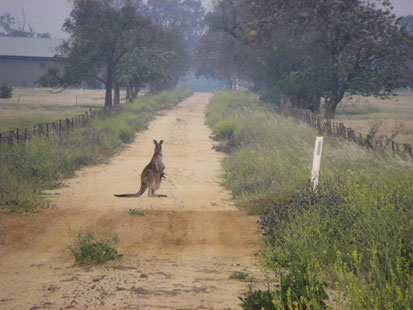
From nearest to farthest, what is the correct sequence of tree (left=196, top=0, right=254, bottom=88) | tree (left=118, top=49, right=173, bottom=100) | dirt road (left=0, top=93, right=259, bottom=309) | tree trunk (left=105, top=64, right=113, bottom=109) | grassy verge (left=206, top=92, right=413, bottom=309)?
grassy verge (left=206, top=92, right=413, bottom=309) → dirt road (left=0, top=93, right=259, bottom=309) → tree (left=118, top=49, right=173, bottom=100) → tree trunk (left=105, top=64, right=113, bottom=109) → tree (left=196, top=0, right=254, bottom=88)

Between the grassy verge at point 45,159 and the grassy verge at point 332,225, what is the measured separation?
4918mm

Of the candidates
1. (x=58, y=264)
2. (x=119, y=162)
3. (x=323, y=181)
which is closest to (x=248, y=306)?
(x=58, y=264)

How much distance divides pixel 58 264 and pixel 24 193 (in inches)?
193

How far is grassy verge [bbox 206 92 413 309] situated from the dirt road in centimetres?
59

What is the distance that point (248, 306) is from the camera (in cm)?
534

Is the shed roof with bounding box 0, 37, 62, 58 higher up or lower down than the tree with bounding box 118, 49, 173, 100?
higher up

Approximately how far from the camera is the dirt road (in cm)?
605

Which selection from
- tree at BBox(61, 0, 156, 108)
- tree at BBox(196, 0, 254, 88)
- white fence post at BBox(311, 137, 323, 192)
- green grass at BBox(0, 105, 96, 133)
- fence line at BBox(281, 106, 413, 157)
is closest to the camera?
white fence post at BBox(311, 137, 323, 192)

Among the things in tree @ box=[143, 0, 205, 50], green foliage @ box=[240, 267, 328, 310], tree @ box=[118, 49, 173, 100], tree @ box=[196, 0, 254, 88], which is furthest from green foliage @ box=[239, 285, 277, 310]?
tree @ box=[143, 0, 205, 50]

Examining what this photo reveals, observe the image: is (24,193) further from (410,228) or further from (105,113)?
(105,113)

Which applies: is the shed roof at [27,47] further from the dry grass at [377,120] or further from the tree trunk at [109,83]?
the dry grass at [377,120]

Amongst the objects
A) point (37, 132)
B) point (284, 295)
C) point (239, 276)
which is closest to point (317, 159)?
point (239, 276)

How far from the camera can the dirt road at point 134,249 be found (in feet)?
19.9

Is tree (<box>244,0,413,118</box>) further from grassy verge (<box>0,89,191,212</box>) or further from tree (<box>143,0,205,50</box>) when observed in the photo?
tree (<box>143,0,205,50</box>)
